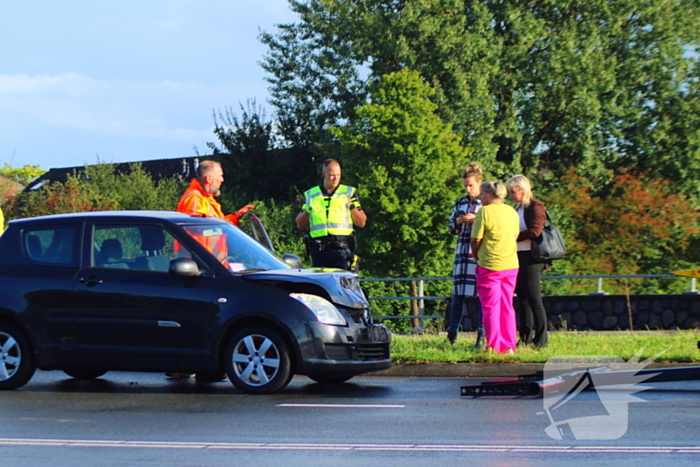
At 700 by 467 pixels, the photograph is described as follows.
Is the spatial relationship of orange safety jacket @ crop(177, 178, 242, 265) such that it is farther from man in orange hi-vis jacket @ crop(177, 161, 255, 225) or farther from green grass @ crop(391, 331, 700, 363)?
green grass @ crop(391, 331, 700, 363)

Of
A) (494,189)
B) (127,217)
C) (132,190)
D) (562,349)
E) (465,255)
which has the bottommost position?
(562,349)

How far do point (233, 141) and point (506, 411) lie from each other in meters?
42.6

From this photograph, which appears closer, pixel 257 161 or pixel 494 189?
pixel 494 189

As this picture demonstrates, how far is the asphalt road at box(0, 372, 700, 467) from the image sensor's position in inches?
225

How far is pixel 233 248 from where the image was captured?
911 cm

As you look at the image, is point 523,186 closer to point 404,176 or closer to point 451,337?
point 451,337

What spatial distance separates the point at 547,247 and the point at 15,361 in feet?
18.4

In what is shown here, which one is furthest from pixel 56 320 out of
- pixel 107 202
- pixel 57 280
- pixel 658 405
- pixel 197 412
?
pixel 107 202

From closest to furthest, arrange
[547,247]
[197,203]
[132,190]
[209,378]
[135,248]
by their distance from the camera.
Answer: [135,248]
[209,378]
[197,203]
[547,247]
[132,190]

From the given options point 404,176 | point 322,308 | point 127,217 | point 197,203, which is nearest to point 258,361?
point 322,308

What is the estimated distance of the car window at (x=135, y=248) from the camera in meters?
8.86

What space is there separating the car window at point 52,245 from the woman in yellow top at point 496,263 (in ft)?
13.5

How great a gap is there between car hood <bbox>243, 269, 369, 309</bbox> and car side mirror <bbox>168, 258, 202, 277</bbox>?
0.44 meters

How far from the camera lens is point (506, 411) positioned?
737 cm
